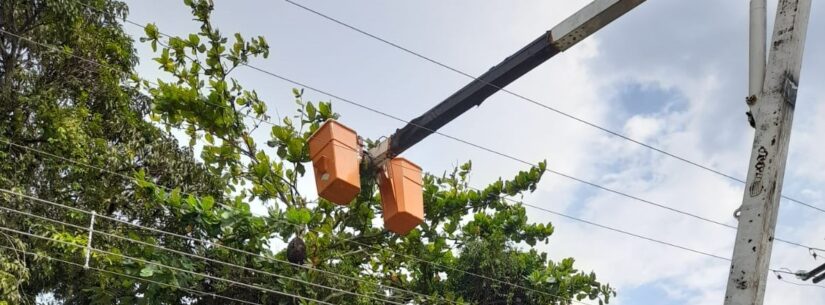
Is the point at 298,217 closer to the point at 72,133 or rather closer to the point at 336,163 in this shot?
the point at 336,163

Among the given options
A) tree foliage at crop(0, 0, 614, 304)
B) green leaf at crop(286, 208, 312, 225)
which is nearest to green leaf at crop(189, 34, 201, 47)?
tree foliage at crop(0, 0, 614, 304)

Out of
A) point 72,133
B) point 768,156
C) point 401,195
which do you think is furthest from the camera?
point 72,133

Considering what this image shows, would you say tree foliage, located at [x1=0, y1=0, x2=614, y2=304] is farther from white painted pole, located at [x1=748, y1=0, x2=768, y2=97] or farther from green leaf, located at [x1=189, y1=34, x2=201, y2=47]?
white painted pole, located at [x1=748, y1=0, x2=768, y2=97]

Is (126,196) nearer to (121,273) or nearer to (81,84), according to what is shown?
(81,84)

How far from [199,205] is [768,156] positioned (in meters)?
5.39

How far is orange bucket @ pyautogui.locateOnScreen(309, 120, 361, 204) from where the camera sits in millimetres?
4551

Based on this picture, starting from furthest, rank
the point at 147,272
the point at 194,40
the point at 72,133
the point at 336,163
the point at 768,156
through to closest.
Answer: the point at 72,133
the point at 194,40
the point at 147,272
the point at 336,163
the point at 768,156

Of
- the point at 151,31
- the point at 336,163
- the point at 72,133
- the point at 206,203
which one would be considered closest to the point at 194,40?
the point at 151,31

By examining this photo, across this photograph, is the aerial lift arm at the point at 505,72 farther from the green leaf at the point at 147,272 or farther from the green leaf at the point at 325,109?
the green leaf at the point at 325,109

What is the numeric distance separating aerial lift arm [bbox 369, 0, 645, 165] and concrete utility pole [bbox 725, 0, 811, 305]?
0.96 metres

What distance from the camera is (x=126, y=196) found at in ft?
33.8

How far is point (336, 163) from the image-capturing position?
4559 millimetres

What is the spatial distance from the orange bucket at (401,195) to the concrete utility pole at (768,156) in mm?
1953

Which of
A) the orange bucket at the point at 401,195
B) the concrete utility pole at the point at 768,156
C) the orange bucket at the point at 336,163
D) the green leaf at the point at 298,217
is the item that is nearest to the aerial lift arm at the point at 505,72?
the orange bucket at the point at 401,195
